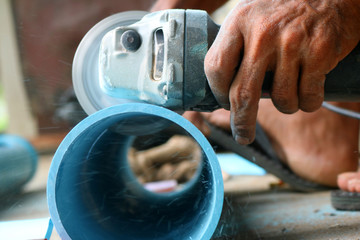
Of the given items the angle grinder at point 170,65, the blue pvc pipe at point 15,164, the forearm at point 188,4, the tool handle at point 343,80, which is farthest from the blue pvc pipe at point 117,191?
the blue pvc pipe at point 15,164

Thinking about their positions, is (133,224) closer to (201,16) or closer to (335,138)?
(201,16)

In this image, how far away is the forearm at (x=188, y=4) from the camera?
1.19 m

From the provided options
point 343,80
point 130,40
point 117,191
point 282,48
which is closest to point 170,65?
point 130,40

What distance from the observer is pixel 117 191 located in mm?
1146

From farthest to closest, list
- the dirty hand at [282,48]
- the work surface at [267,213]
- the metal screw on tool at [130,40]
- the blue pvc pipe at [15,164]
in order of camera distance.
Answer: the blue pvc pipe at [15,164], the work surface at [267,213], the metal screw on tool at [130,40], the dirty hand at [282,48]

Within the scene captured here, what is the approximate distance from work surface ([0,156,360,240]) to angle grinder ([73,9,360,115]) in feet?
1.16

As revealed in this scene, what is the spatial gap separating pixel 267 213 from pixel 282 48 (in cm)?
65

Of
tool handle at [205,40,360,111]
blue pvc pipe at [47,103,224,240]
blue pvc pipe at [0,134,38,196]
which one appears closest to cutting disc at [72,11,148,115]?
blue pvc pipe at [47,103,224,240]

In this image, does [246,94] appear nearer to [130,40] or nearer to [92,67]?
[130,40]

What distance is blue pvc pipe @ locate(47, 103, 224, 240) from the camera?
0.61m

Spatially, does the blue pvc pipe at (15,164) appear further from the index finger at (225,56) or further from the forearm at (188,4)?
the index finger at (225,56)

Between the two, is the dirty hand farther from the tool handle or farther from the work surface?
the work surface

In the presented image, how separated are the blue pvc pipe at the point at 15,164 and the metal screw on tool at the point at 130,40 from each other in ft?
3.52

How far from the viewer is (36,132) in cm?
316
